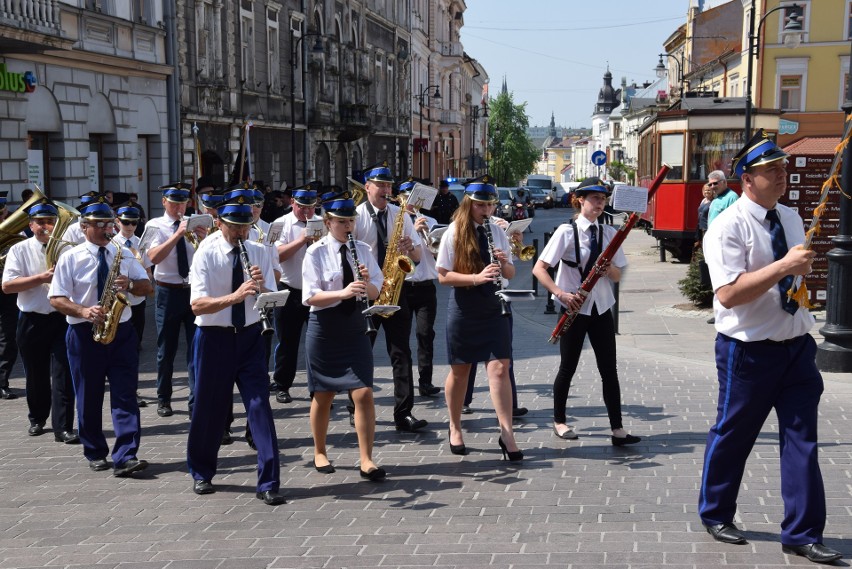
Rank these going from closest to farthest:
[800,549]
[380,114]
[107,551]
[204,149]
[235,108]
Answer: [800,549], [107,551], [204,149], [235,108], [380,114]

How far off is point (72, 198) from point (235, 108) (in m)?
9.51

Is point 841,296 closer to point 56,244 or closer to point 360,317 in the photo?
point 360,317

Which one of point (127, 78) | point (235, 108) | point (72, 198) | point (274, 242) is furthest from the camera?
point (235, 108)

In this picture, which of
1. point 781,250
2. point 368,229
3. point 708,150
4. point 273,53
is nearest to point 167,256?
point 368,229

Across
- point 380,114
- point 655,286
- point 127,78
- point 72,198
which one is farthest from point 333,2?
point 655,286

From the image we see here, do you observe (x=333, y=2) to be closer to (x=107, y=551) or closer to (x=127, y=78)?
(x=127, y=78)

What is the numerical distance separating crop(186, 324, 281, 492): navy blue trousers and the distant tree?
10520cm

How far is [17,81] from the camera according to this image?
18.2 metres

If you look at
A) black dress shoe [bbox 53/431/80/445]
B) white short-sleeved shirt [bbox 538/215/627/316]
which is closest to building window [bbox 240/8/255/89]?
black dress shoe [bbox 53/431/80/445]

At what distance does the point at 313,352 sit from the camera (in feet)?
22.9

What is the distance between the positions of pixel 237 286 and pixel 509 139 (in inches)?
4248

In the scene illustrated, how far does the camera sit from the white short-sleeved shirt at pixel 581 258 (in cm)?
761

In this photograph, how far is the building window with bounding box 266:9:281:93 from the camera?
32844mm

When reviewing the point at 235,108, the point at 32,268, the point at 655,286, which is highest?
the point at 235,108
